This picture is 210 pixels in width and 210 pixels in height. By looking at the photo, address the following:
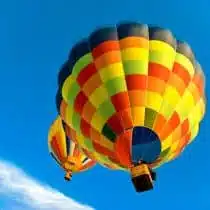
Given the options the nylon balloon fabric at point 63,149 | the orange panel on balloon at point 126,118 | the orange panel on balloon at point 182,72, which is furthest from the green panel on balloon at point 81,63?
the nylon balloon fabric at point 63,149

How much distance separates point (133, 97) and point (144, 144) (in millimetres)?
1463

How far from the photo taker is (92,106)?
66.6 ft

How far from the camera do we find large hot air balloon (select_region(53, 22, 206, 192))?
1947cm

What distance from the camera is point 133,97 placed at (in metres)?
19.9

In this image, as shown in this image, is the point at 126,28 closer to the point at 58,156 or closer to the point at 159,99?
the point at 159,99

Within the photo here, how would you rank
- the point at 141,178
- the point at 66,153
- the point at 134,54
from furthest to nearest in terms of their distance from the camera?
the point at 66,153
the point at 134,54
the point at 141,178

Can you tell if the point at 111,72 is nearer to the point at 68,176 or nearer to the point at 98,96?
the point at 98,96

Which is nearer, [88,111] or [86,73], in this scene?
[88,111]

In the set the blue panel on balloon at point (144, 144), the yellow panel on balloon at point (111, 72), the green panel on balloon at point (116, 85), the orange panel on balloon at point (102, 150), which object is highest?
the yellow panel on balloon at point (111, 72)

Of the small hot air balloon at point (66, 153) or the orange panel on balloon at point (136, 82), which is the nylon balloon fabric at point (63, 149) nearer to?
the small hot air balloon at point (66, 153)

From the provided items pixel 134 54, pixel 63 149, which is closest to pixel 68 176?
pixel 63 149

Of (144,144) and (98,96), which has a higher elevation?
(98,96)

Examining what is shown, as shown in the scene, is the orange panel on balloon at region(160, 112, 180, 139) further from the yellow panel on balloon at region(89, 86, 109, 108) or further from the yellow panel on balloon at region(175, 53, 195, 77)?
the yellow panel on balloon at region(89, 86, 109, 108)

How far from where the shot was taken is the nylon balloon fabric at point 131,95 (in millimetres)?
19547
